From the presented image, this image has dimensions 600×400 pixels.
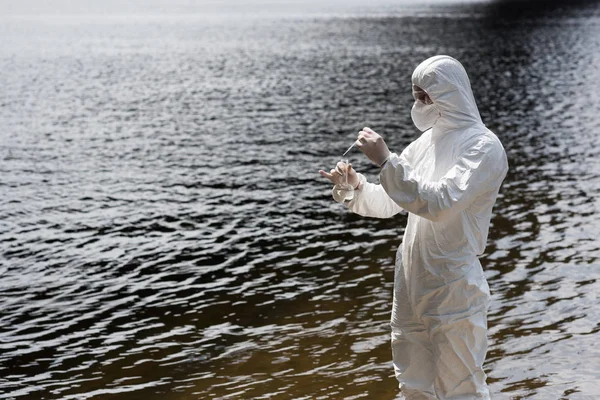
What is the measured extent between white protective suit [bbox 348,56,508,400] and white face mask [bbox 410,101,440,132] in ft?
Answer: 0.20

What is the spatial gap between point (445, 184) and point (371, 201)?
0.82 m

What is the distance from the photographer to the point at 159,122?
26.1 meters

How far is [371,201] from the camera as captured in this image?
5.20 metres

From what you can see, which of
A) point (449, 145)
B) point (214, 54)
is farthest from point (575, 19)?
point (449, 145)

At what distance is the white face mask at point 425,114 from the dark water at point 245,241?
3.24m

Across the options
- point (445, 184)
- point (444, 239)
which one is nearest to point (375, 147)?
point (445, 184)

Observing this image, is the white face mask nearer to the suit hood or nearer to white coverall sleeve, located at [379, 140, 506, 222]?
the suit hood

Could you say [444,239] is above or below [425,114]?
below

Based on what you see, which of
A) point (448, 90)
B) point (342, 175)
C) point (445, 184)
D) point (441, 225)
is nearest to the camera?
point (445, 184)

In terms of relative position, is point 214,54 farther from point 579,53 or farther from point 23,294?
point 23,294

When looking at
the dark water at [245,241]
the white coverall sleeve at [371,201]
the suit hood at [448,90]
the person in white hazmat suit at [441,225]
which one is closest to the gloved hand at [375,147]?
the person in white hazmat suit at [441,225]

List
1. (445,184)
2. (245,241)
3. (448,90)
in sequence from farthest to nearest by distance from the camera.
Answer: (245,241), (448,90), (445,184)

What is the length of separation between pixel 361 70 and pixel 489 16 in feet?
149

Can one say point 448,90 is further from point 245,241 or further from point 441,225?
point 245,241
